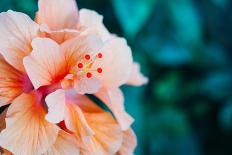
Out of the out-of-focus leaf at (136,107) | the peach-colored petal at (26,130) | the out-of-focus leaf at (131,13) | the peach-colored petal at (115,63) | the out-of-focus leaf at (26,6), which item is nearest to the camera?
the peach-colored petal at (26,130)

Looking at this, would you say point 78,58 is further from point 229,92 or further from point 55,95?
point 229,92

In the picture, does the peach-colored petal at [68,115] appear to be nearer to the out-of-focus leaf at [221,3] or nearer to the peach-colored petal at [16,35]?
the peach-colored petal at [16,35]

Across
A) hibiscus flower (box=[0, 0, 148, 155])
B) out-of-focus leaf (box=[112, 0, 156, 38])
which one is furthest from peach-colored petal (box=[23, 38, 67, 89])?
out-of-focus leaf (box=[112, 0, 156, 38])

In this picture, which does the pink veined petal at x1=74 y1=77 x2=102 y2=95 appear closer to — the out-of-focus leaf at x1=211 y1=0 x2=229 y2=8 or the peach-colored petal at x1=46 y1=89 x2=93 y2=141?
the peach-colored petal at x1=46 y1=89 x2=93 y2=141

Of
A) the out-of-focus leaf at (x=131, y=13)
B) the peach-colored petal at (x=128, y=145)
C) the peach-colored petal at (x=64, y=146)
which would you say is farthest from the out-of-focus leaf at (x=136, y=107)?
the peach-colored petal at (x=64, y=146)

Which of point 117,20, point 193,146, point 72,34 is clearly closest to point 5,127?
point 72,34

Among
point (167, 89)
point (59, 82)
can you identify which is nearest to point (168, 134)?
point (167, 89)
